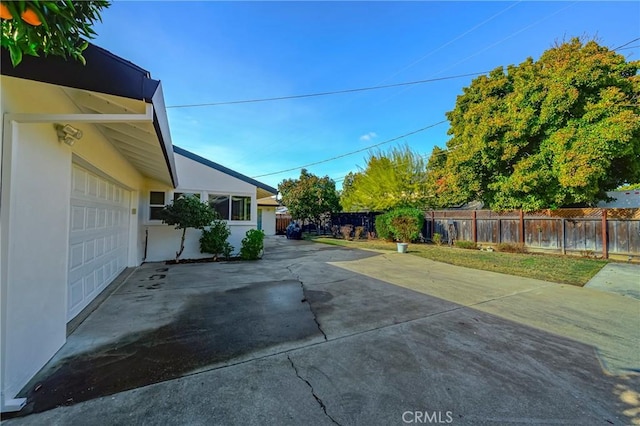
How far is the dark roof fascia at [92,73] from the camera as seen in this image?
2.04 meters

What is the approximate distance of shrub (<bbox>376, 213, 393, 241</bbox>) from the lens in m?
15.2

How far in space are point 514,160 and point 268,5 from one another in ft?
36.1

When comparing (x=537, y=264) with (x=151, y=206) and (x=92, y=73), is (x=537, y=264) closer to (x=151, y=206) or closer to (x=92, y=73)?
(x=92, y=73)

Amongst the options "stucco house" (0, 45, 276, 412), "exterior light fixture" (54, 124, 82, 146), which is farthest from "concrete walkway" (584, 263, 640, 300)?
"exterior light fixture" (54, 124, 82, 146)

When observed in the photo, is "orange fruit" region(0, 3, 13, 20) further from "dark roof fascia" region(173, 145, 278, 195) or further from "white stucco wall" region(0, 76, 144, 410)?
"dark roof fascia" region(173, 145, 278, 195)

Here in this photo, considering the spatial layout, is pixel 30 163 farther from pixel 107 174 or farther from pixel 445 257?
pixel 445 257

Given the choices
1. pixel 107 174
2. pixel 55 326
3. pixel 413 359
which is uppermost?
pixel 107 174

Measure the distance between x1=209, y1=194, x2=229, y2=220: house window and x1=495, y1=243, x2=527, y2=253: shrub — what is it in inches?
456

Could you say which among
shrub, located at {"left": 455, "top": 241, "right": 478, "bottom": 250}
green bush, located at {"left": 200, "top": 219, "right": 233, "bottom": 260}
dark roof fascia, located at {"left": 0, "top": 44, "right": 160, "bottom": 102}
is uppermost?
dark roof fascia, located at {"left": 0, "top": 44, "right": 160, "bottom": 102}

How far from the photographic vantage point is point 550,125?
993cm

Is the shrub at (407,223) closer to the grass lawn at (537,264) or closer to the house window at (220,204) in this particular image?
the grass lawn at (537,264)

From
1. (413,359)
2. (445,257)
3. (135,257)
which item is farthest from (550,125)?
(135,257)

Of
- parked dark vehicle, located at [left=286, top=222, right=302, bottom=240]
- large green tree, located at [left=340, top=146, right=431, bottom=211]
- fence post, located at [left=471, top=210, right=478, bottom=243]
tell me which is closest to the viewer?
fence post, located at [left=471, top=210, right=478, bottom=243]

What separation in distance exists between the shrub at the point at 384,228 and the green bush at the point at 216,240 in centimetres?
903
